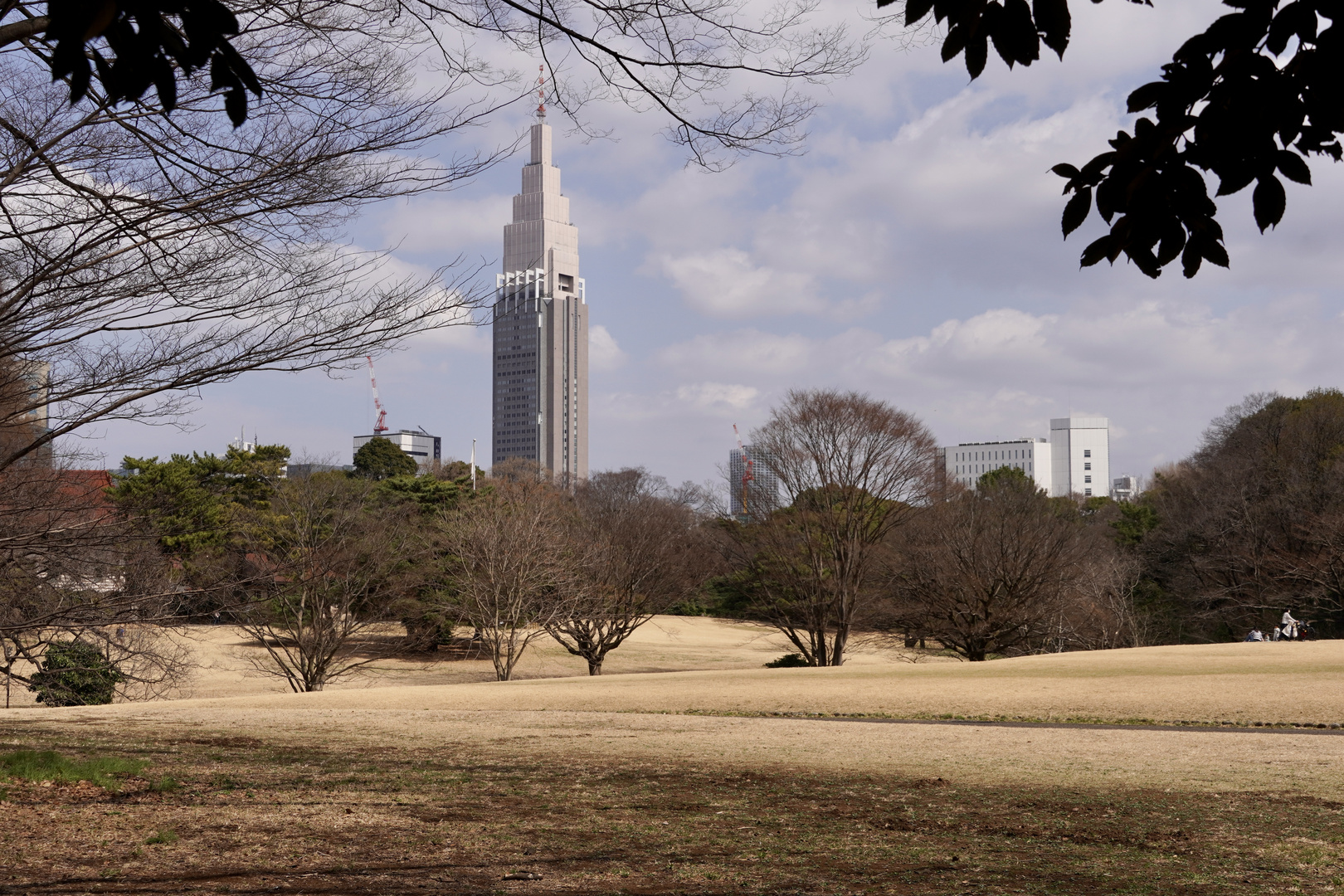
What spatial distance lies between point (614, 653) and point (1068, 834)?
4070 centimetres

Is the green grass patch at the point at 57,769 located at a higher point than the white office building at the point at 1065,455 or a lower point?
lower

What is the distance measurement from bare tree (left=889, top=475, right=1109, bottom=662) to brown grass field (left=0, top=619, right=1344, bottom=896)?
13029mm

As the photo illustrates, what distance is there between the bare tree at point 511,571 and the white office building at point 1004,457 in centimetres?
15497

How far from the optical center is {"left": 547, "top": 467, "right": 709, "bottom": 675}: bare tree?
34.0 meters

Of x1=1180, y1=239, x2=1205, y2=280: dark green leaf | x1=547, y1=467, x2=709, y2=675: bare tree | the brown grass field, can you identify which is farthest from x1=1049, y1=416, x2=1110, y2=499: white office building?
x1=1180, y1=239, x2=1205, y2=280: dark green leaf

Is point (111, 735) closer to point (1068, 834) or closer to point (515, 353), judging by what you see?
point (1068, 834)

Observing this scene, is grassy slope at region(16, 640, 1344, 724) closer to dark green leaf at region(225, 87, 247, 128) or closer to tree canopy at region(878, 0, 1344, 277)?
tree canopy at region(878, 0, 1344, 277)

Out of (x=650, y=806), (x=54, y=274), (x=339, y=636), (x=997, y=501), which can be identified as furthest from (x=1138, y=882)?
(x=997, y=501)

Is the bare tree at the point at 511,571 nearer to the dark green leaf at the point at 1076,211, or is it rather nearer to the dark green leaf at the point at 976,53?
the dark green leaf at the point at 1076,211

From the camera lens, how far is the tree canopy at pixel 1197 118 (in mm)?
3125

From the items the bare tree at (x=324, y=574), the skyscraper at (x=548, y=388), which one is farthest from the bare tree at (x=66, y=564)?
the skyscraper at (x=548, y=388)

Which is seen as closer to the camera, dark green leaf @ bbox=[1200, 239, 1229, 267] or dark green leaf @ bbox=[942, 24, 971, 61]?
dark green leaf @ bbox=[942, 24, 971, 61]

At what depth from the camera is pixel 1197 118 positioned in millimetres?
3420

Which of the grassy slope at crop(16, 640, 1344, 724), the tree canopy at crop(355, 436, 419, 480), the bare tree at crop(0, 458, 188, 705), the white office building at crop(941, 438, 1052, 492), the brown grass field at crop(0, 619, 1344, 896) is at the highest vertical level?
the white office building at crop(941, 438, 1052, 492)
